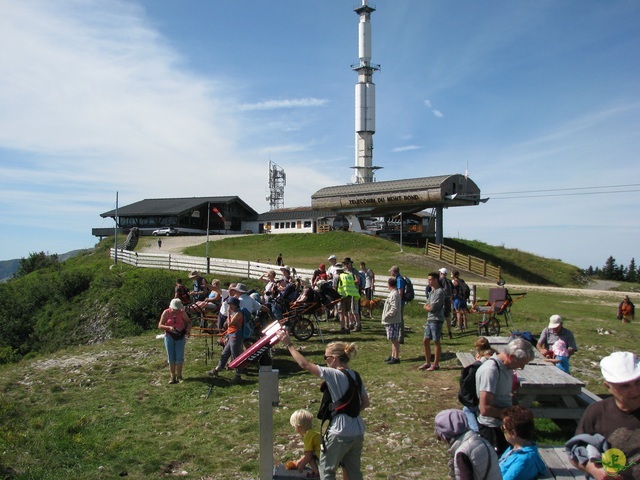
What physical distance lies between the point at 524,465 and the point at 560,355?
4.67 m

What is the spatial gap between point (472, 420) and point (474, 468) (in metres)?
1.52

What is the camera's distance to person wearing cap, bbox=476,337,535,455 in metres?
5.23

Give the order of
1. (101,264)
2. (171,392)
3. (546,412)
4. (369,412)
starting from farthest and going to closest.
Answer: (101,264) → (171,392) → (369,412) → (546,412)

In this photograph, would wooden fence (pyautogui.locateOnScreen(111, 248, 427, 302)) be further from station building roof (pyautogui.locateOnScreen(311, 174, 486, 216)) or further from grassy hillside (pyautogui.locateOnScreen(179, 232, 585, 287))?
station building roof (pyautogui.locateOnScreen(311, 174, 486, 216))

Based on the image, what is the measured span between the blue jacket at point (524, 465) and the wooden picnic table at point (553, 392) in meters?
2.69

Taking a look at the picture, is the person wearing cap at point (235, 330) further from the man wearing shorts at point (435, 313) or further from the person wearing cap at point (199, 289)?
the person wearing cap at point (199, 289)

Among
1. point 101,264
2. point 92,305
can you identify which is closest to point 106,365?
point 92,305

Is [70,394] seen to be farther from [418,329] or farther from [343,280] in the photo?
[418,329]

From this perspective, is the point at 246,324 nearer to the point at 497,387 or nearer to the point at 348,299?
the point at 348,299

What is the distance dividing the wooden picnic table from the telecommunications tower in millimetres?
58773

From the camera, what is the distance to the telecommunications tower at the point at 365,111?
64812 mm

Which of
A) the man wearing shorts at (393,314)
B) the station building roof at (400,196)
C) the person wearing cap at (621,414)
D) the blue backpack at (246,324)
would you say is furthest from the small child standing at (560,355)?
the station building roof at (400,196)

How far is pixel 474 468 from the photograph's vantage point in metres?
4.04

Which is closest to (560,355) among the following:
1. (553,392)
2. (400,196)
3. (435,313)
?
(553,392)
